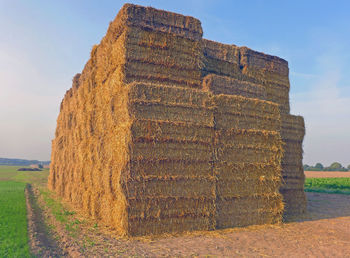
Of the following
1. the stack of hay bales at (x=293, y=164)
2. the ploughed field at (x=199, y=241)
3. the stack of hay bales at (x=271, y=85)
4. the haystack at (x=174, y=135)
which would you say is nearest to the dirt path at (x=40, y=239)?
the ploughed field at (x=199, y=241)

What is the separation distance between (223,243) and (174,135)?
2.82m

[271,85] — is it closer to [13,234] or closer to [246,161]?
[246,161]

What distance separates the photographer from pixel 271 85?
A: 12.0 meters

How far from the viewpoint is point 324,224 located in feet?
30.4

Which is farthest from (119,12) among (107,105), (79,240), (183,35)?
A: (79,240)

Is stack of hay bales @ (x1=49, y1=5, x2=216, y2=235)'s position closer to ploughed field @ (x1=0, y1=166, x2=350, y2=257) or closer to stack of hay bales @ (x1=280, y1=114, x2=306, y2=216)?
ploughed field @ (x1=0, y1=166, x2=350, y2=257)

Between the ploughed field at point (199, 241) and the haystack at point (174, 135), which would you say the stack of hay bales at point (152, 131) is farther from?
the ploughed field at point (199, 241)

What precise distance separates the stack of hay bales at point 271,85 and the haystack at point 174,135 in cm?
6

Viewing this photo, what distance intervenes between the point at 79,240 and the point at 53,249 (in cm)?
63

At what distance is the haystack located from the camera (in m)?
7.35

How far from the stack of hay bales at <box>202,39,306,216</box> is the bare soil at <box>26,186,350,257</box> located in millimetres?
2767

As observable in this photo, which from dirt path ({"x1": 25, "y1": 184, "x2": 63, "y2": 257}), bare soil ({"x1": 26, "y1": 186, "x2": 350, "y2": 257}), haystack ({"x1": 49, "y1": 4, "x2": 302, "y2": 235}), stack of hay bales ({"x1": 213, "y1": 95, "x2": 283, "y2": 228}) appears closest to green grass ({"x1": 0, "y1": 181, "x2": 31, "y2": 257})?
dirt path ({"x1": 25, "y1": 184, "x2": 63, "y2": 257})

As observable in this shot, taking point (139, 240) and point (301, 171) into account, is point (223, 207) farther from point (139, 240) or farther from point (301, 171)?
point (301, 171)

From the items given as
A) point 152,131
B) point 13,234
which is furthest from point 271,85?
point 13,234
